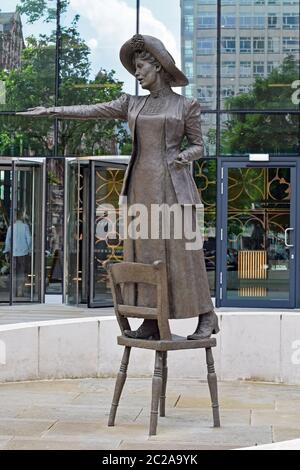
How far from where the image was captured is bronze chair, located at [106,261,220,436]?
6316mm

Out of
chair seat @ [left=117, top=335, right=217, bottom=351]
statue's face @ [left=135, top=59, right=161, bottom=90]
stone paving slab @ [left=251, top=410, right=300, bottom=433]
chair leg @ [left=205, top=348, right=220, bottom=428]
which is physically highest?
statue's face @ [left=135, top=59, right=161, bottom=90]

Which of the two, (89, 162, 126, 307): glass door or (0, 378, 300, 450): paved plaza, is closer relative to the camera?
(0, 378, 300, 450): paved plaza

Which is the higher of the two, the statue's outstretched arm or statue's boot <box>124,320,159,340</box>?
the statue's outstretched arm

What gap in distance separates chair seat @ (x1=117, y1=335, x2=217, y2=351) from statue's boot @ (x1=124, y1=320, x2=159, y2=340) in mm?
130

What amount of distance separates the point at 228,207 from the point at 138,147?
10.8m

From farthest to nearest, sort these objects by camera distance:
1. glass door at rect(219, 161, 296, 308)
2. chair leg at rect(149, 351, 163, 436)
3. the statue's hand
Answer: glass door at rect(219, 161, 296, 308) → the statue's hand → chair leg at rect(149, 351, 163, 436)

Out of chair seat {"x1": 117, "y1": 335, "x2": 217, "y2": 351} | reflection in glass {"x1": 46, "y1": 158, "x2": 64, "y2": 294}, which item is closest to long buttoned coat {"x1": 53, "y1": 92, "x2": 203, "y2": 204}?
chair seat {"x1": 117, "y1": 335, "x2": 217, "y2": 351}

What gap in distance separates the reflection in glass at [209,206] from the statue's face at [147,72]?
1070 centimetres

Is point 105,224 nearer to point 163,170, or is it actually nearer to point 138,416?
point 138,416

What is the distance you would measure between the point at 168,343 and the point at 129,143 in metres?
11.3

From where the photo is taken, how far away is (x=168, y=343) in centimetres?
634

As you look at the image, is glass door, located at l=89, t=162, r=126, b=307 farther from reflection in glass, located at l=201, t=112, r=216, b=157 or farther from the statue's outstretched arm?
the statue's outstretched arm

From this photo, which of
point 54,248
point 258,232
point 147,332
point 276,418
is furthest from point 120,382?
point 54,248

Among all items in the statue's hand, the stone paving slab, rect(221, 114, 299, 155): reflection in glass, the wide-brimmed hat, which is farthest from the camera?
rect(221, 114, 299, 155): reflection in glass
